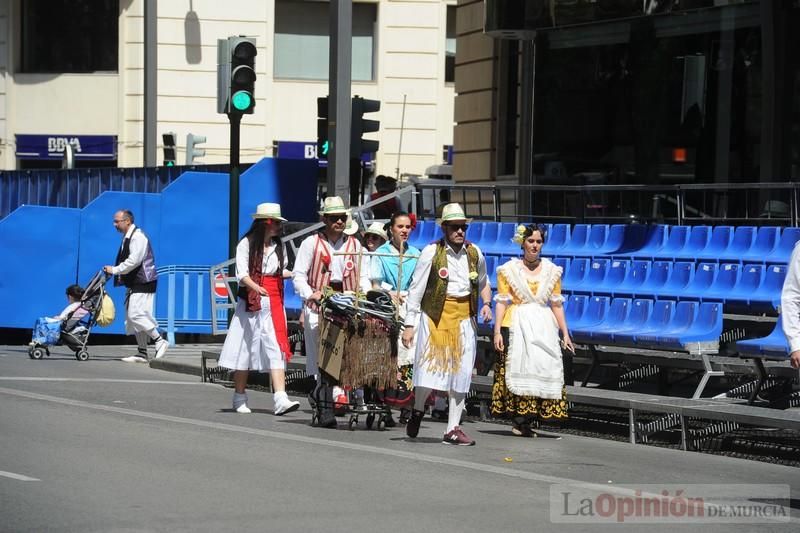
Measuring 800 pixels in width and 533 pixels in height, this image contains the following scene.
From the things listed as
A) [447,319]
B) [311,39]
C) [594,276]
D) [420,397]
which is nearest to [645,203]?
[594,276]

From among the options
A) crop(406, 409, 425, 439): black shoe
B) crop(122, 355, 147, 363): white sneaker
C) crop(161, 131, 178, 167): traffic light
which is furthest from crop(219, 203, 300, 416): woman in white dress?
crop(161, 131, 178, 167): traffic light

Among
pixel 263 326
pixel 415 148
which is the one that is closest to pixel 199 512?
pixel 263 326

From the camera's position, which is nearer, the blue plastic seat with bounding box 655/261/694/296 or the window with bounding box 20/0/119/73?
the blue plastic seat with bounding box 655/261/694/296

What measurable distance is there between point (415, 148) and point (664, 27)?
18295mm

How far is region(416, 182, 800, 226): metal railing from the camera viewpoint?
1827 centimetres

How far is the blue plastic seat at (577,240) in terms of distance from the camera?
61.3 ft

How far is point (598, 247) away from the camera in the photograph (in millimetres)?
18500

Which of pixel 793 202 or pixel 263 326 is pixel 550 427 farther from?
pixel 793 202

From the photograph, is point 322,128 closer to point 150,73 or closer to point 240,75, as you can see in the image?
point 240,75

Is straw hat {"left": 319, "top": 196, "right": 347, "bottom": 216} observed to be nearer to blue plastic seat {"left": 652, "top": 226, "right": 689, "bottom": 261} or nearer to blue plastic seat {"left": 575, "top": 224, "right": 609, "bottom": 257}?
blue plastic seat {"left": 652, "top": 226, "right": 689, "bottom": 261}

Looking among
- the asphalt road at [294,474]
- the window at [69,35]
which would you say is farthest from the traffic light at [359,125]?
the window at [69,35]

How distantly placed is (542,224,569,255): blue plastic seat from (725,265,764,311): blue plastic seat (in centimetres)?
334

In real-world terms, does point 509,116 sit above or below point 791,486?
above

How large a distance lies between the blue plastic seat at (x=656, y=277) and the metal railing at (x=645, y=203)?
1700 millimetres
